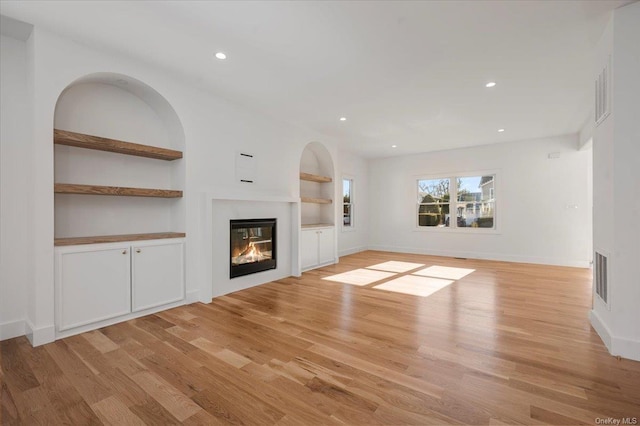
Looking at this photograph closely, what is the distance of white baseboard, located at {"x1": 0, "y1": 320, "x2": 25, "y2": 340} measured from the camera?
Result: 2686mm

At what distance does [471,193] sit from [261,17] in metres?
6.65

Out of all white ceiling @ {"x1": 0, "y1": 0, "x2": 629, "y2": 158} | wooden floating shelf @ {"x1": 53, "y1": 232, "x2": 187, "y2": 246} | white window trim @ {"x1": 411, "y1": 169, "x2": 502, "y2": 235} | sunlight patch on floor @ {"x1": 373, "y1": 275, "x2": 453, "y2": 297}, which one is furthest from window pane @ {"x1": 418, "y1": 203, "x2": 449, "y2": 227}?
wooden floating shelf @ {"x1": 53, "y1": 232, "x2": 187, "y2": 246}

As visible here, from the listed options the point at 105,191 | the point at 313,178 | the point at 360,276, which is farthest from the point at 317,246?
the point at 105,191

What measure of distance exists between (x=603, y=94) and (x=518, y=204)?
4.55 metres

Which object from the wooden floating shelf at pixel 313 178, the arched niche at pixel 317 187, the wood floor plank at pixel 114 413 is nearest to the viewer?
the wood floor plank at pixel 114 413

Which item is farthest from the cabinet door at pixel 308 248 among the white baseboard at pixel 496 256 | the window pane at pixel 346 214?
the white baseboard at pixel 496 256

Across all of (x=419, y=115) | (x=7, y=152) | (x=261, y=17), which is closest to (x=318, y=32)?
(x=261, y=17)

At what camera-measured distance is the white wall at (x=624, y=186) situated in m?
2.32

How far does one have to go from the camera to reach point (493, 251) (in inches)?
277

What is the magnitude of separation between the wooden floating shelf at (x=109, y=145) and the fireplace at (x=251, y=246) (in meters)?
1.24

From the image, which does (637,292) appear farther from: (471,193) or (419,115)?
(471,193)

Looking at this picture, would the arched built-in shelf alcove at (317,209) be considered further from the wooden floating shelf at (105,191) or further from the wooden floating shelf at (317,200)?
the wooden floating shelf at (105,191)

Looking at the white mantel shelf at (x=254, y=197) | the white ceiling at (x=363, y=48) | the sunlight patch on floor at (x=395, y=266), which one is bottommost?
the sunlight patch on floor at (x=395, y=266)

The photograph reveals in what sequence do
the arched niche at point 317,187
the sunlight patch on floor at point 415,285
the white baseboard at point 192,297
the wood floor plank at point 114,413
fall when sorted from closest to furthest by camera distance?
the wood floor plank at point 114,413 < the white baseboard at point 192,297 < the sunlight patch on floor at point 415,285 < the arched niche at point 317,187
